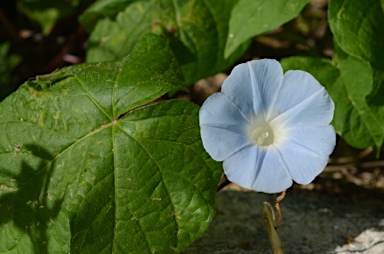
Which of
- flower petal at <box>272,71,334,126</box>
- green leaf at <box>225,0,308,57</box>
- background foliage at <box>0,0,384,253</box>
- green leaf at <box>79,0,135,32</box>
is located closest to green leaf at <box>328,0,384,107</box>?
background foliage at <box>0,0,384,253</box>

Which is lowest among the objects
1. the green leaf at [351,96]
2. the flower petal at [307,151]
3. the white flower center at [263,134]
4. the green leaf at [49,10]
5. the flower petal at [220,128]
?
the green leaf at [351,96]

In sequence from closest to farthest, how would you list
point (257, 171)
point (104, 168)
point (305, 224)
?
1. point (257, 171)
2. point (104, 168)
3. point (305, 224)

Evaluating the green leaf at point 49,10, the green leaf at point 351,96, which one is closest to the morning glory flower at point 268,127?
the green leaf at point 351,96

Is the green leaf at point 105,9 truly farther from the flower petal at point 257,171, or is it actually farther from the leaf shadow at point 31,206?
the flower petal at point 257,171

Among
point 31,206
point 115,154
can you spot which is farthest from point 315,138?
point 31,206

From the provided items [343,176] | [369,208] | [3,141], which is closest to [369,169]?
[343,176]

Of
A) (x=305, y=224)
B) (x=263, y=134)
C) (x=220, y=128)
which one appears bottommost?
(x=305, y=224)

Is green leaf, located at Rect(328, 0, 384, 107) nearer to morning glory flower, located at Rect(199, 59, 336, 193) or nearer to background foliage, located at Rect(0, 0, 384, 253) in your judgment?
background foliage, located at Rect(0, 0, 384, 253)

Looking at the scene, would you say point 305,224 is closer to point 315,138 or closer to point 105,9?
point 315,138
